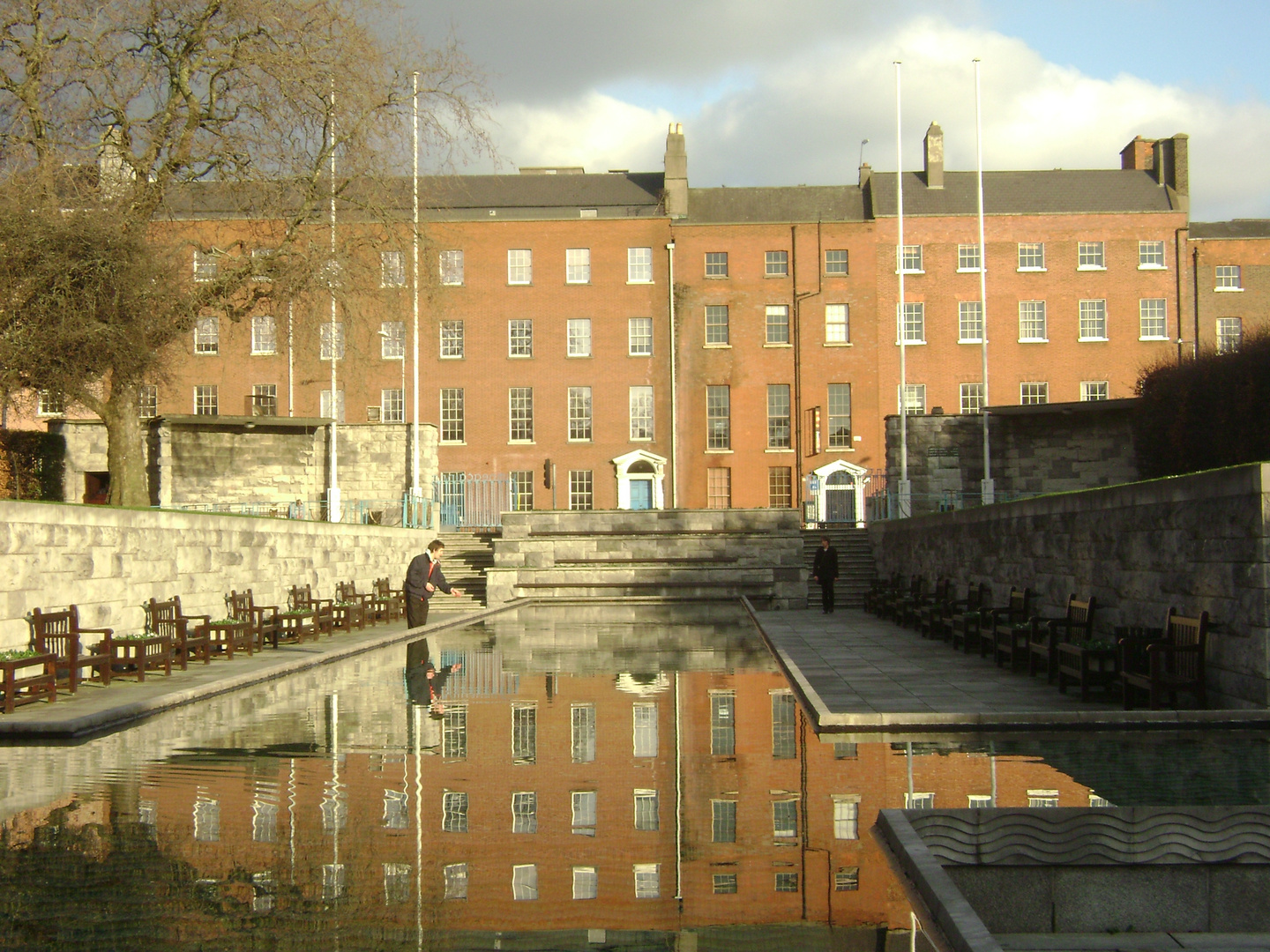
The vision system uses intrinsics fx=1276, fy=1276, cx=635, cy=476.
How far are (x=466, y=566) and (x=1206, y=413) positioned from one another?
19885 mm

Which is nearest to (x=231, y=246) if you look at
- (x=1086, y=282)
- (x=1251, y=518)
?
(x=1251, y=518)

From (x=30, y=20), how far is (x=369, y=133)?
6.11 metres

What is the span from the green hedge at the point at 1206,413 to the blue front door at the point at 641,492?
21.3m

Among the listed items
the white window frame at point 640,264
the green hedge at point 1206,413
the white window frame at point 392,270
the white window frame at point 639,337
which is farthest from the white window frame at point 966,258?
the white window frame at point 392,270

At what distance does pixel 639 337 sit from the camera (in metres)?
53.5

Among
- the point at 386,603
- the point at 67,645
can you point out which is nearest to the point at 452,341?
the point at 386,603

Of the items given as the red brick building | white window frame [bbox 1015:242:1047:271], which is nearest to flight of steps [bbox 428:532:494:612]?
the red brick building

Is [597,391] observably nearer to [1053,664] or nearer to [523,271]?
[523,271]

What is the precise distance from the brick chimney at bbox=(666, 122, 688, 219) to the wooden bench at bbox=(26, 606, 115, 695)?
43456 mm

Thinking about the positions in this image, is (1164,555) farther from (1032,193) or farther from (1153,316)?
(1032,193)

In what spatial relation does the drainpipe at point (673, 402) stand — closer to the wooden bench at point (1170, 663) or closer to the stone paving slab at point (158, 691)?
the stone paving slab at point (158, 691)

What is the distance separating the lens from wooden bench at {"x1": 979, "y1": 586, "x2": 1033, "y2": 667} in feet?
50.4

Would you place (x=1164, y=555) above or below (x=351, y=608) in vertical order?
above

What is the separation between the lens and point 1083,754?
9133mm
